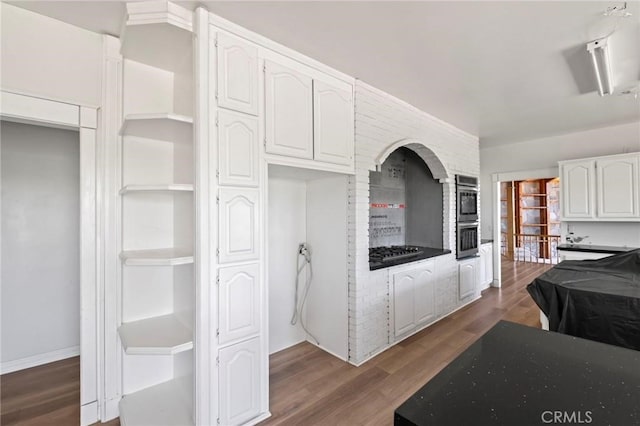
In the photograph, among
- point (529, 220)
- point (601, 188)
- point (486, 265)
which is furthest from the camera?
point (529, 220)

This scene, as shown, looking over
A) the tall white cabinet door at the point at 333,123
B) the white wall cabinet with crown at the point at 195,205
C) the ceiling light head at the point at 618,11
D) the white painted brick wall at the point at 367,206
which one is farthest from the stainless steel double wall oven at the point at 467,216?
the white wall cabinet with crown at the point at 195,205

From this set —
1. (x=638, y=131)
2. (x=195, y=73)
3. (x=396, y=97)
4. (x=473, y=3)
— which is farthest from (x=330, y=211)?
(x=638, y=131)

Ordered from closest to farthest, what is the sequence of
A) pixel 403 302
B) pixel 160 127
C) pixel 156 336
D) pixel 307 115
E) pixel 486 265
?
pixel 156 336
pixel 160 127
pixel 307 115
pixel 403 302
pixel 486 265

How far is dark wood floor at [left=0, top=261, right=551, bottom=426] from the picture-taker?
1.99 metres

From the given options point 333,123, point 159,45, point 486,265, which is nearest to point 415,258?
point 333,123

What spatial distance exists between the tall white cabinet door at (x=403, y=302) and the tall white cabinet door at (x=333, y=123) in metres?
1.42

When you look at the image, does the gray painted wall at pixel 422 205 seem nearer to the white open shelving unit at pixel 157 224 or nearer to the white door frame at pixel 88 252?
the white open shelving unit at pixel 157 224

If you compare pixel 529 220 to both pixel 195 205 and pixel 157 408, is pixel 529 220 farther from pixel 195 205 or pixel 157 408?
pixel 157 408

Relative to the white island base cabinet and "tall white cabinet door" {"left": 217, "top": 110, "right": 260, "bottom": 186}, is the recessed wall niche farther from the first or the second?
"tall white cabinet door" {"left": 217, "top": 110, "right": 260, "bottom": 186}

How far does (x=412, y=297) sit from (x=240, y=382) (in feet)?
6.81

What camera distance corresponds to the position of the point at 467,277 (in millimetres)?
4250

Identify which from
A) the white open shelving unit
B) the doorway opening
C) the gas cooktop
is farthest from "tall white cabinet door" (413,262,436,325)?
the doorway opening

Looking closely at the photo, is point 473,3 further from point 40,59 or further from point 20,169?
point 20,169

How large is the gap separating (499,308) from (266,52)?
14.5ft
